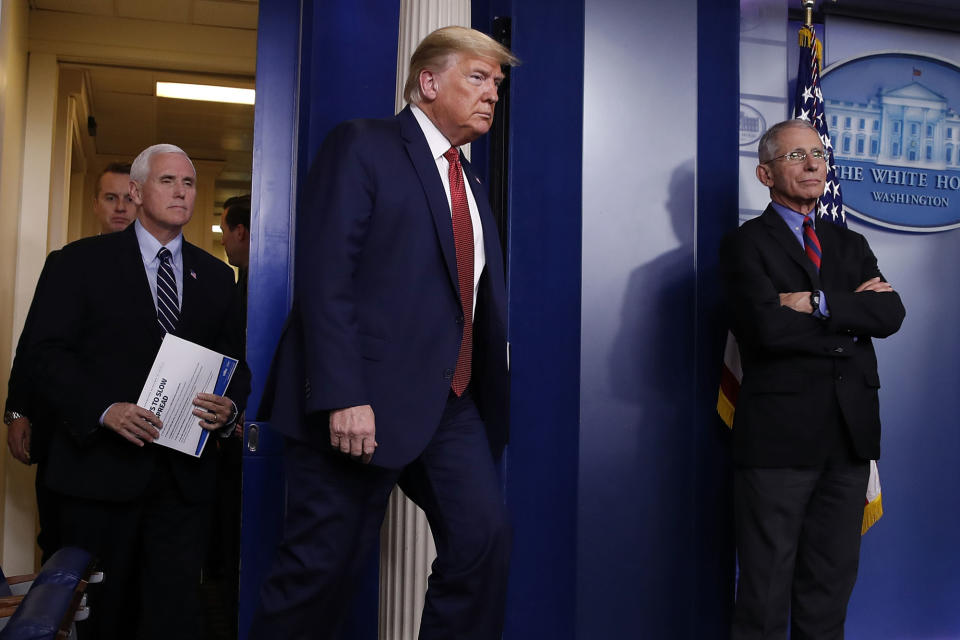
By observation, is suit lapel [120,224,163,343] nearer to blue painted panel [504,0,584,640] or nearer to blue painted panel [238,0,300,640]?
blue painted panel [238,0,300,640]

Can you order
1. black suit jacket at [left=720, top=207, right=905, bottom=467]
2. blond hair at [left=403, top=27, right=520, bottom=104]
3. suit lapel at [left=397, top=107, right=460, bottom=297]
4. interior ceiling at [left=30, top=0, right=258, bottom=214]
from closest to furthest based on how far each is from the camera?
suit lapel at [left=397, top=107, right=460, bottom=297] → blond hair at [left=403, top=27, right=520, bottom=104] → black suit jacket at [left=720, top=207, right=905, bottom=467] → interior ceiling at [left=30, top=0, right=258, bottom=214]

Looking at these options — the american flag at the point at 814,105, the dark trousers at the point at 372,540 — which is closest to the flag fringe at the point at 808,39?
the american flag at the point at 814,105

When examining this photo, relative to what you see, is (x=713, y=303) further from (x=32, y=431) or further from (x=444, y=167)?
(x=32, y=431)

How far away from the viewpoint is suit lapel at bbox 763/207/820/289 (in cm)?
282

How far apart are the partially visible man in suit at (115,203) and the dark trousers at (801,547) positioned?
8.66 ft

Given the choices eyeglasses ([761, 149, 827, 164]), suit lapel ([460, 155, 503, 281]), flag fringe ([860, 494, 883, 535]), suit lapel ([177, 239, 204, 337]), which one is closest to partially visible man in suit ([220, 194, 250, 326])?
suit lapel ([177, 239, 204, 337])

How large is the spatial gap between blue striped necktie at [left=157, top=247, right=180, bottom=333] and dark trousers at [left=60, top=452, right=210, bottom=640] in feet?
1.26

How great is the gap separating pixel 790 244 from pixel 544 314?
2.48 ft

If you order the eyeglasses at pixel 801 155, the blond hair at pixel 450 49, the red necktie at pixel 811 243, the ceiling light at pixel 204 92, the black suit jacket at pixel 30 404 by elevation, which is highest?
the ceiling light at pixel 204 92

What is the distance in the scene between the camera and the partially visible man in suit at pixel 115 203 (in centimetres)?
393

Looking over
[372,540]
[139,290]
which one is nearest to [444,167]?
[372,540]

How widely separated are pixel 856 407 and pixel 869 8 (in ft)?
5.92

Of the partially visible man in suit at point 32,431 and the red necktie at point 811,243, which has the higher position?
the red necktie at point 811,243

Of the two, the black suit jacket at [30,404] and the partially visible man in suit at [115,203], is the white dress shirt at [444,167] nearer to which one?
the black suit jacket at [30,404]
